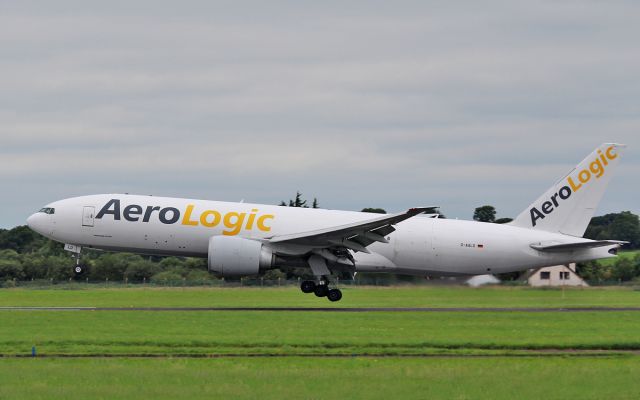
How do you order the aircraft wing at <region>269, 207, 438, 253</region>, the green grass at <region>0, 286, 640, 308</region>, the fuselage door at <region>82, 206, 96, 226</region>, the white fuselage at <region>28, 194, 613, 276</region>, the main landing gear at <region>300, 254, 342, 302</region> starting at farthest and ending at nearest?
the green grass at <region>0, 286, 640, 308</region>
the fuselage door at <region>82, 206, 96, 226</region>
the white fuselage at <region>28, 194, 613, 276</region>
the main landing gear at <region>300, 254, 342, 302</region>
the aircraft wing at <region>269, 207, 438, 253</region>

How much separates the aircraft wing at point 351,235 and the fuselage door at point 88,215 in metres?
7.67

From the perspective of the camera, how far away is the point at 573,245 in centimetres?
3928

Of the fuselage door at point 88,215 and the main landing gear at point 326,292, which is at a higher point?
the fuselage door at point 88,215

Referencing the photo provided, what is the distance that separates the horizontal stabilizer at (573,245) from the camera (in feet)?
128

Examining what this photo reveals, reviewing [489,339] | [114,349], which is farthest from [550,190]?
[114,349]

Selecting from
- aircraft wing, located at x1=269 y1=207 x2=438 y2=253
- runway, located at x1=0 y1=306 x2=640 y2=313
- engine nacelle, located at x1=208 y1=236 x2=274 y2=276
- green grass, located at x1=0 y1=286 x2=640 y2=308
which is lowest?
runway, located at x1=0 y1=306 x2=640 y2=313

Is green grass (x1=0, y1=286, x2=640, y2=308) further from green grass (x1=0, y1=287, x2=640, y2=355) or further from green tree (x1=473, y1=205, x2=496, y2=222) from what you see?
green tree (x1=473, y1=205, x2=496, y2=222)

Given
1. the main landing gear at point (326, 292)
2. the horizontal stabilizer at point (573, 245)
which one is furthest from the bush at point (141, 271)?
the horizontal stabilizer at point (573, 245)

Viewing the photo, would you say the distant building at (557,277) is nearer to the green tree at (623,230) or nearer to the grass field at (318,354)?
the grass field at (318,354)

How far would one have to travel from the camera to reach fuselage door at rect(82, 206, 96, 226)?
39375 millimetres

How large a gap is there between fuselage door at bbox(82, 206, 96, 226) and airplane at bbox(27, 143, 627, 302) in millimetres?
40

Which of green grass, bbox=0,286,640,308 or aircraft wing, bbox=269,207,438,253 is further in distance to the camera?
green grass, bbox=0,286,640,308
